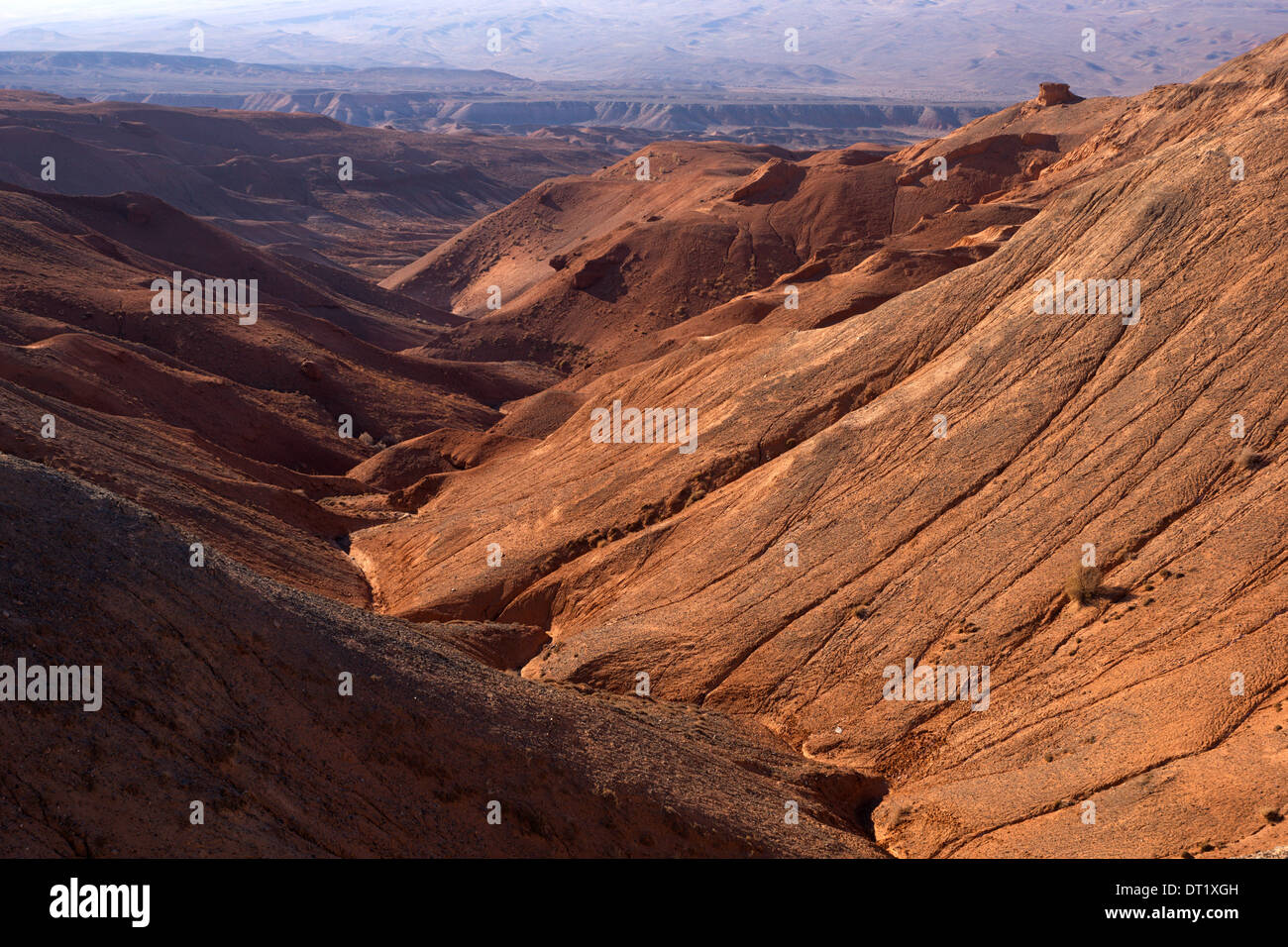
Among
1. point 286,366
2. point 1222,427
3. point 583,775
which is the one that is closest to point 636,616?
point 583,775

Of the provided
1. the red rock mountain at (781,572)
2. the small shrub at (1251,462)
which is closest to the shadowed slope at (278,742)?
the red rock mountain at (781,572)

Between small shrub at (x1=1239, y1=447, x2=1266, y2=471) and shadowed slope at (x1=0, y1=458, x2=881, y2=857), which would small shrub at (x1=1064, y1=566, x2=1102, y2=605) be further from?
shadowed slope at (x1=0, y1=458, x2=881, y2=857)

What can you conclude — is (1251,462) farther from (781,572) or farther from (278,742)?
(278,742)

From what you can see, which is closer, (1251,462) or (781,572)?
(1251,462)

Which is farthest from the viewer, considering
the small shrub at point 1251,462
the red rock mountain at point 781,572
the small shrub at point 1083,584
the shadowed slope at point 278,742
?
the small shrub at point 1251,462

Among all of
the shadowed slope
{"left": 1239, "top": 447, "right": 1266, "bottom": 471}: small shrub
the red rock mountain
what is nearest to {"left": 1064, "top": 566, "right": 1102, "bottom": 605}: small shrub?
the red rock mountain

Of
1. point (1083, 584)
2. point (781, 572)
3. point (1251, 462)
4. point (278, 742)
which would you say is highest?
point (1251, 462)

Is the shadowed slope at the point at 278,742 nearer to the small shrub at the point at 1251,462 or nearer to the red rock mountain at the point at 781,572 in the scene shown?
the red rock mountain at the point at 781,572

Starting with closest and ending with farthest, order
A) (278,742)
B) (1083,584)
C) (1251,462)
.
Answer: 1. (278,742)
2. (1083,584)
3. (1251,462)

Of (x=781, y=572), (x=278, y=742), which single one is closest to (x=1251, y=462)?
(x=781, y=572)
